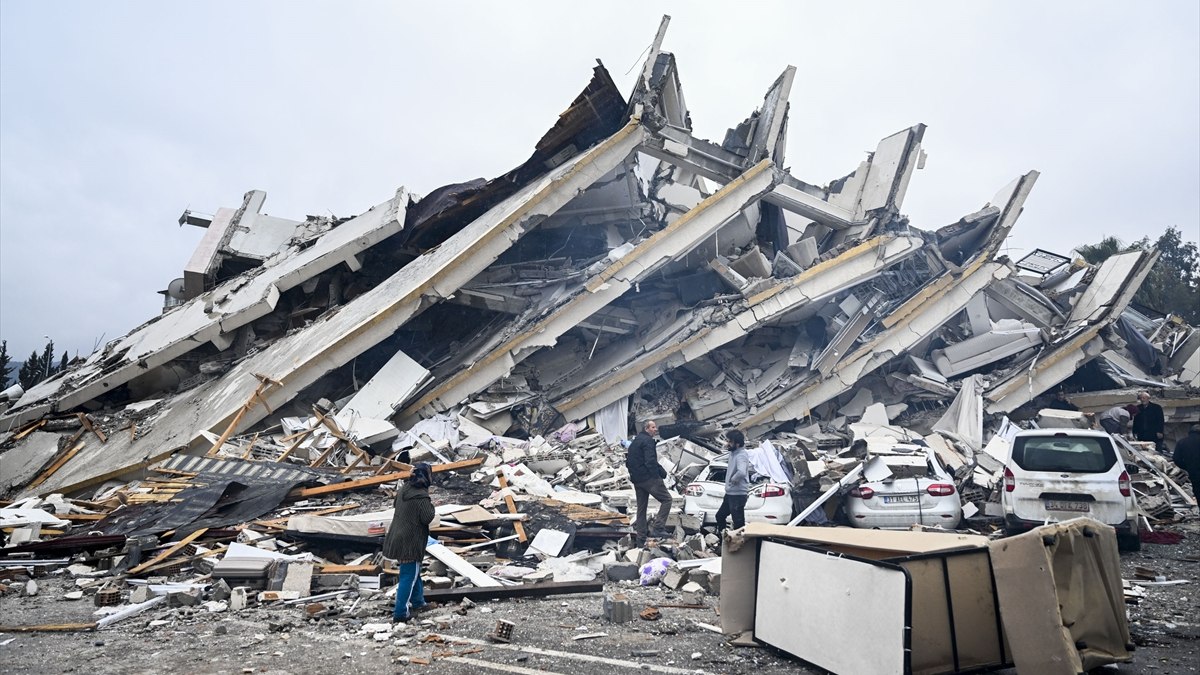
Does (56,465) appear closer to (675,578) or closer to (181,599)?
(181,599)

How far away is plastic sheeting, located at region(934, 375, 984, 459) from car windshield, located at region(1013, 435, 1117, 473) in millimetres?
5564

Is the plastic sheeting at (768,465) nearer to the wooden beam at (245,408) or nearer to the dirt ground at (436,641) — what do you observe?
the dirt ground at (436,641)

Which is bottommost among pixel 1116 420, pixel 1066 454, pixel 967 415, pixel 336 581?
pixel 336 581

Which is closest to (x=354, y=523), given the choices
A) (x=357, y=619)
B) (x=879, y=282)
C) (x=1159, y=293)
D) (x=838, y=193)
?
(x=357, y=619)

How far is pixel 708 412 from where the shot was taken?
16094mm

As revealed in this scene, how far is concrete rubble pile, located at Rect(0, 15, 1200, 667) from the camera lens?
12.1m

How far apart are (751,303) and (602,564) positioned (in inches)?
323

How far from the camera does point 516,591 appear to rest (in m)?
6.56

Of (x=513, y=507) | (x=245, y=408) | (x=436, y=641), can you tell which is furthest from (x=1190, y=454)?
(x=245, y=408)

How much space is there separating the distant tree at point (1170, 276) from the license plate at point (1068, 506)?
31907 mm

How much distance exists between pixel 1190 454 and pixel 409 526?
27.4 feet

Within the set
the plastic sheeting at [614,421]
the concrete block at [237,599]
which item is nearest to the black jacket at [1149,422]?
the plastic sheeting at [614,421]

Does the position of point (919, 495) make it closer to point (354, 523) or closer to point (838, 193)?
point (354, 523)

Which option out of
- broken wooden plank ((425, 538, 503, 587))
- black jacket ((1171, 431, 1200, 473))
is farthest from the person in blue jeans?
black jacket ((1171, 431, 1200, 473))
